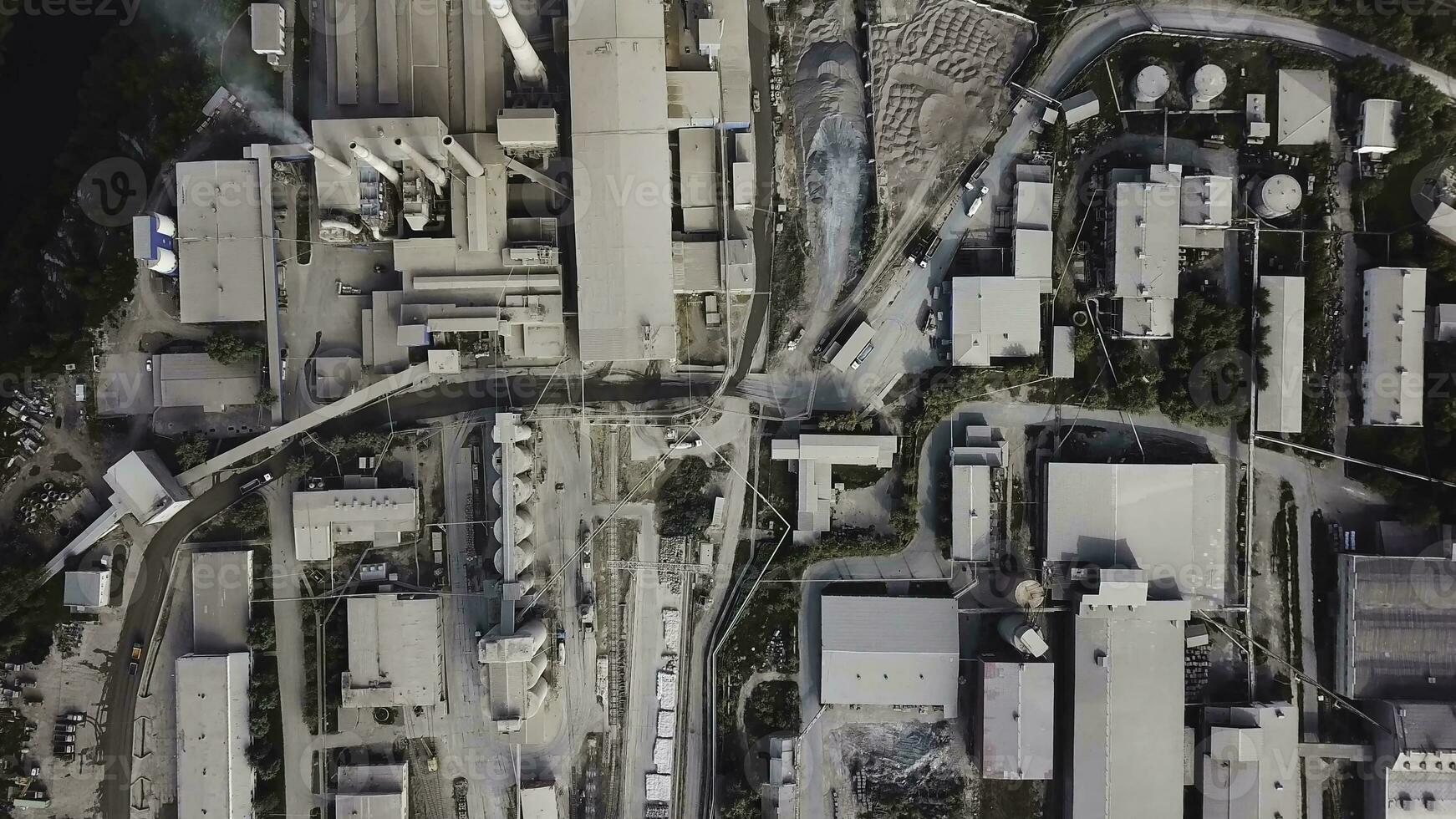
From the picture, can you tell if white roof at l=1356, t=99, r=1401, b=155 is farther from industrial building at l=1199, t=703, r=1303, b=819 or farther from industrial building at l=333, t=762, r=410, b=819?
industrial building at l=333, t=762, r=410, b=819

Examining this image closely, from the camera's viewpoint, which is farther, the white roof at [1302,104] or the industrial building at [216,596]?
the white roof at [1302,104]

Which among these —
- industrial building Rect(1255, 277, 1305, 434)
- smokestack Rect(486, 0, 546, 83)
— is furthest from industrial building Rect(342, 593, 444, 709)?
industrial building Rect(1255, 277, 1305, 434)

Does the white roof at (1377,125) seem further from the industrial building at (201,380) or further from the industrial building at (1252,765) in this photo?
the industrial building at (201,380)

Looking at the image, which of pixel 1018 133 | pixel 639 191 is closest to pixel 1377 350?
pixel 1018 133

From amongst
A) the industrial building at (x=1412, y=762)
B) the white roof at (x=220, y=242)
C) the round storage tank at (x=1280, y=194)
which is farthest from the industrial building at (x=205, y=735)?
the industrial building at (x=1412, y=762)

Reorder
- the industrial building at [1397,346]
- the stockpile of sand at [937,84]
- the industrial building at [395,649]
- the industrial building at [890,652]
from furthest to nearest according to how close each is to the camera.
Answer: the stockpile of sand at [937,84]
the industrial building at [395,649]
the industrial building at [890,652]
the industrial building at [1397,346]

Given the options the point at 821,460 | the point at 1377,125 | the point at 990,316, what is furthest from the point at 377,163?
the point at 1377,125

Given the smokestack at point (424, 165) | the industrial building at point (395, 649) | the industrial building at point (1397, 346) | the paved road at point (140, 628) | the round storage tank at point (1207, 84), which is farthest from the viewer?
the paved road at point (140, 628)
